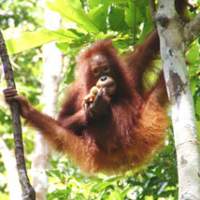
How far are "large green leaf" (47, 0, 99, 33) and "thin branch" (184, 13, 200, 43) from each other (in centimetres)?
74

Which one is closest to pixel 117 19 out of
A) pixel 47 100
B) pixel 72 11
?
pixel 72 11

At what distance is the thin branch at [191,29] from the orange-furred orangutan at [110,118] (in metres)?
0.75

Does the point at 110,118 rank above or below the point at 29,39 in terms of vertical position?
below

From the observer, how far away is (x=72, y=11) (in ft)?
8.99

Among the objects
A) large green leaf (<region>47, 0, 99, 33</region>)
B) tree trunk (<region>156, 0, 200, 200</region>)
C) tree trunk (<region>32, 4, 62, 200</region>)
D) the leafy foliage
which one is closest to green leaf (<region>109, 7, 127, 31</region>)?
the leafy foliage

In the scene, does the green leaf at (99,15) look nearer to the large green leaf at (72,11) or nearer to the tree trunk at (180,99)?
the large green leaf at (72,11)

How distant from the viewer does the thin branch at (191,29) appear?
85.4 inches

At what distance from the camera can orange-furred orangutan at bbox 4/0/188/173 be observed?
3.02m

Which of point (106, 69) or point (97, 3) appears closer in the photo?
point (97, 3)

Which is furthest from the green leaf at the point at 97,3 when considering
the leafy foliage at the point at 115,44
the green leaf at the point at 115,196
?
the green leaf at the point at 115,196

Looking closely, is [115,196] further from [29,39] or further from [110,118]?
[29,39]

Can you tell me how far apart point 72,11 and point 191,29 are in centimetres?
79

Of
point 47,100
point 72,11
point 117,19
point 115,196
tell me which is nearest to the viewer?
point 72,11

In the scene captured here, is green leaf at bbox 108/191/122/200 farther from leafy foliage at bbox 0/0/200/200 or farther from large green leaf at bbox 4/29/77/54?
large green leaf at bbox 4/29/77/54
